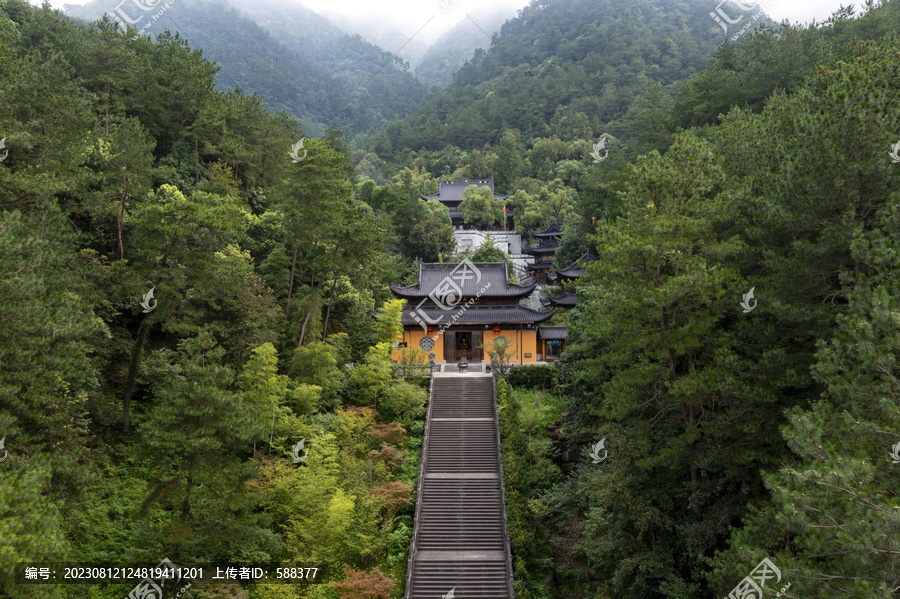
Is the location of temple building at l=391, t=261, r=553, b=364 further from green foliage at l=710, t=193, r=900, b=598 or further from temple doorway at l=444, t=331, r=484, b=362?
green foliage at l=710, t=193, r=900, b=598

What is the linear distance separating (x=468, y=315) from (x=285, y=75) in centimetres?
8750

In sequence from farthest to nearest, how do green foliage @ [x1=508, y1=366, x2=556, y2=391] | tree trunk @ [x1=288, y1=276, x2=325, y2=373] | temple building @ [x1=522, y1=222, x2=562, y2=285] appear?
temple building @ [x1=522, y1=222, x2=562, y2=285] < green foliage @ [x1=508, y1=366, x2=556, y2=391] < tree trunk @ [x1=288, y1=276, x2=325, y2=373]

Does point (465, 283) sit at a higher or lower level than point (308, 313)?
higher

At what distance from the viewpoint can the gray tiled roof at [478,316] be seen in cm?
2853

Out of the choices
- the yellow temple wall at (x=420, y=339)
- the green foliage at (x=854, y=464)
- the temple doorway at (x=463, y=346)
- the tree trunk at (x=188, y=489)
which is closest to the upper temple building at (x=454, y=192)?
the temple doorway at (x=463, y=346)

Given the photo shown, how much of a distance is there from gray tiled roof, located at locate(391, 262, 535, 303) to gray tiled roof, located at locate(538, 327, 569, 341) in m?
2.09

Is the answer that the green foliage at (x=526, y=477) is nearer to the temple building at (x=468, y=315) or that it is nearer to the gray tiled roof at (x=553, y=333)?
the temple building at (x=468, y=315)

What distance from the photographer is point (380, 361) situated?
2297 centimetres

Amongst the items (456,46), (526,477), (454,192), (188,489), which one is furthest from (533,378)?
(456,46)

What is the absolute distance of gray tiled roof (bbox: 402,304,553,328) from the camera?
1123 inches

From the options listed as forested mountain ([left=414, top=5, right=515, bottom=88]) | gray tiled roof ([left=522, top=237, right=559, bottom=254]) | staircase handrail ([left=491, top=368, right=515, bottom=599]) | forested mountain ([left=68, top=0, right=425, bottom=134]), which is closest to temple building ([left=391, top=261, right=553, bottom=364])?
staircase handrail ([left=491, top=368, right=515, bottom=599])

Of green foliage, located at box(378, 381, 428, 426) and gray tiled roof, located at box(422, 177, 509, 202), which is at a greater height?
gray tiled roof, located at box(422, 177, 509, 202)

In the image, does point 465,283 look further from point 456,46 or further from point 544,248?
point 456,46

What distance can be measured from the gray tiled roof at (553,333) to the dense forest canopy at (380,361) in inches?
126
